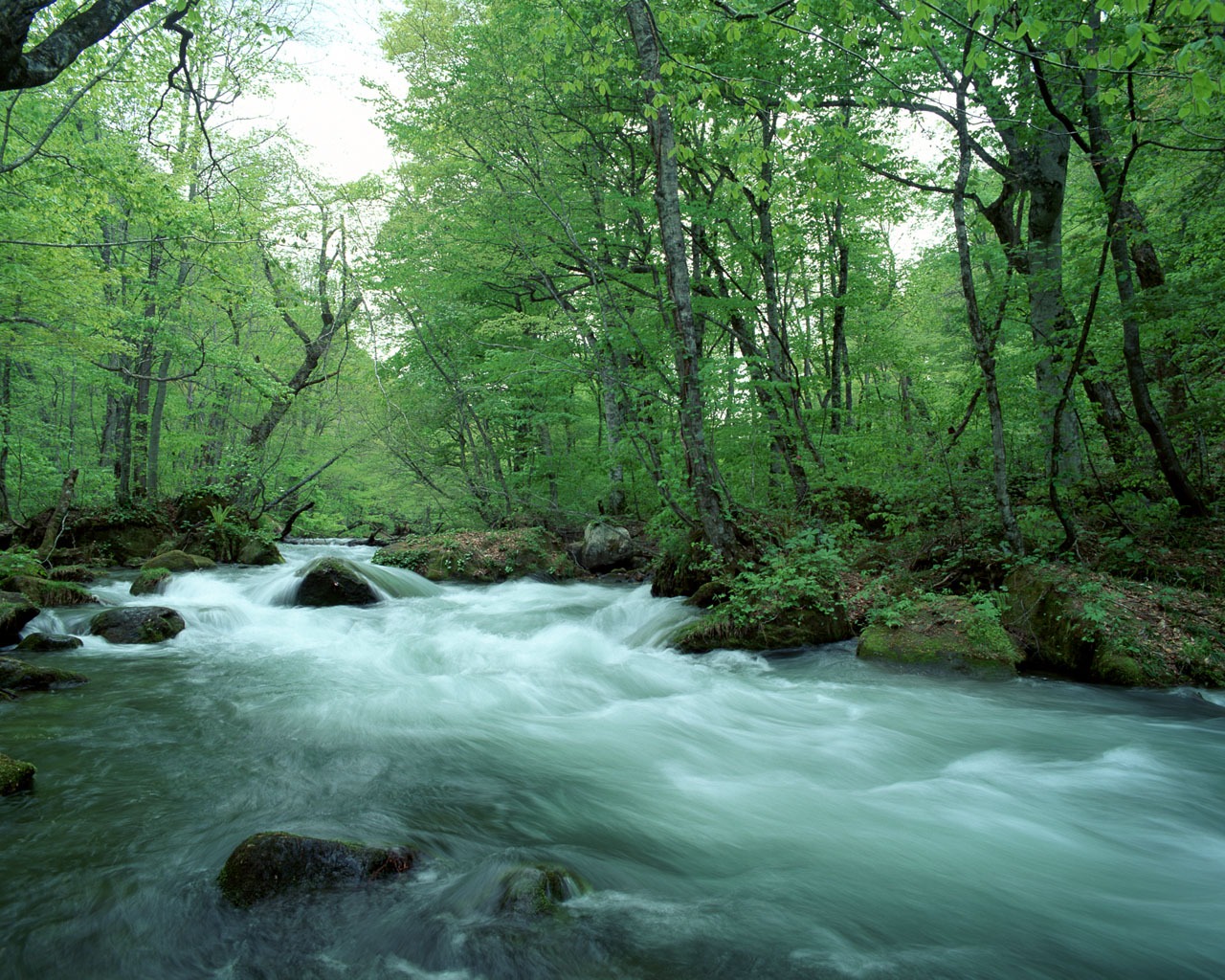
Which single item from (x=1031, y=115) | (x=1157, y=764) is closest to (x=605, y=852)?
(x=1157, y=764)

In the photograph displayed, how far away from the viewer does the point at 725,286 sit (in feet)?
40.5

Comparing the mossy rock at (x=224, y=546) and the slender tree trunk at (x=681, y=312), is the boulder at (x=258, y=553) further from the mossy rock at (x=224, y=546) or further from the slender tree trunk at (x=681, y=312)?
the slender tree trunk at (x=681, y=312)

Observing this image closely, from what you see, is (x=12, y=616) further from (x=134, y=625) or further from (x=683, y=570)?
(x=683, y=570)

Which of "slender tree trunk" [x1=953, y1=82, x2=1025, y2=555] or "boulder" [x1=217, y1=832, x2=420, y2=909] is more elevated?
"slender tree trunk" [x1=953, y1=82, x2=1025, y2=555]

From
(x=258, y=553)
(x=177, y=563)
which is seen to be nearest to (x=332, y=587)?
(x=177, y=563)

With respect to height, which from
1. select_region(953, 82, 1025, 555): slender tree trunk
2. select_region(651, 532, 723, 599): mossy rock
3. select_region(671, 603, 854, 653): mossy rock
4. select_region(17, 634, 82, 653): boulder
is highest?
select_region(953, 82, 1025, 555): slender tree trunk

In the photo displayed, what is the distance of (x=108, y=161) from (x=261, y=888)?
1083cm

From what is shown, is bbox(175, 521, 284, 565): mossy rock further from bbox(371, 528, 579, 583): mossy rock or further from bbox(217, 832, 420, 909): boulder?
bbox(217, 832, 420, 909): boulder

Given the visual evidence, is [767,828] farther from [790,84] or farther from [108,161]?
[108,161]

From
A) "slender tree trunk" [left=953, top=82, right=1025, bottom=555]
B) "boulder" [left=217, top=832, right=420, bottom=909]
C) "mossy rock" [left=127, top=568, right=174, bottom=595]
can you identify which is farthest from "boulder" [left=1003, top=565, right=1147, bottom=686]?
"mossy rock" [left=127, top=568, right=174, bottom=595]

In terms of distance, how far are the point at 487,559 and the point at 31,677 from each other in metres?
8.85

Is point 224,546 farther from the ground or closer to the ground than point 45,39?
closer to the ground

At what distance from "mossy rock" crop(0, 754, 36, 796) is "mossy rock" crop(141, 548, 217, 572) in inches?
386

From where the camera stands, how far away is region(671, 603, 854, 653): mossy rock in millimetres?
7703
